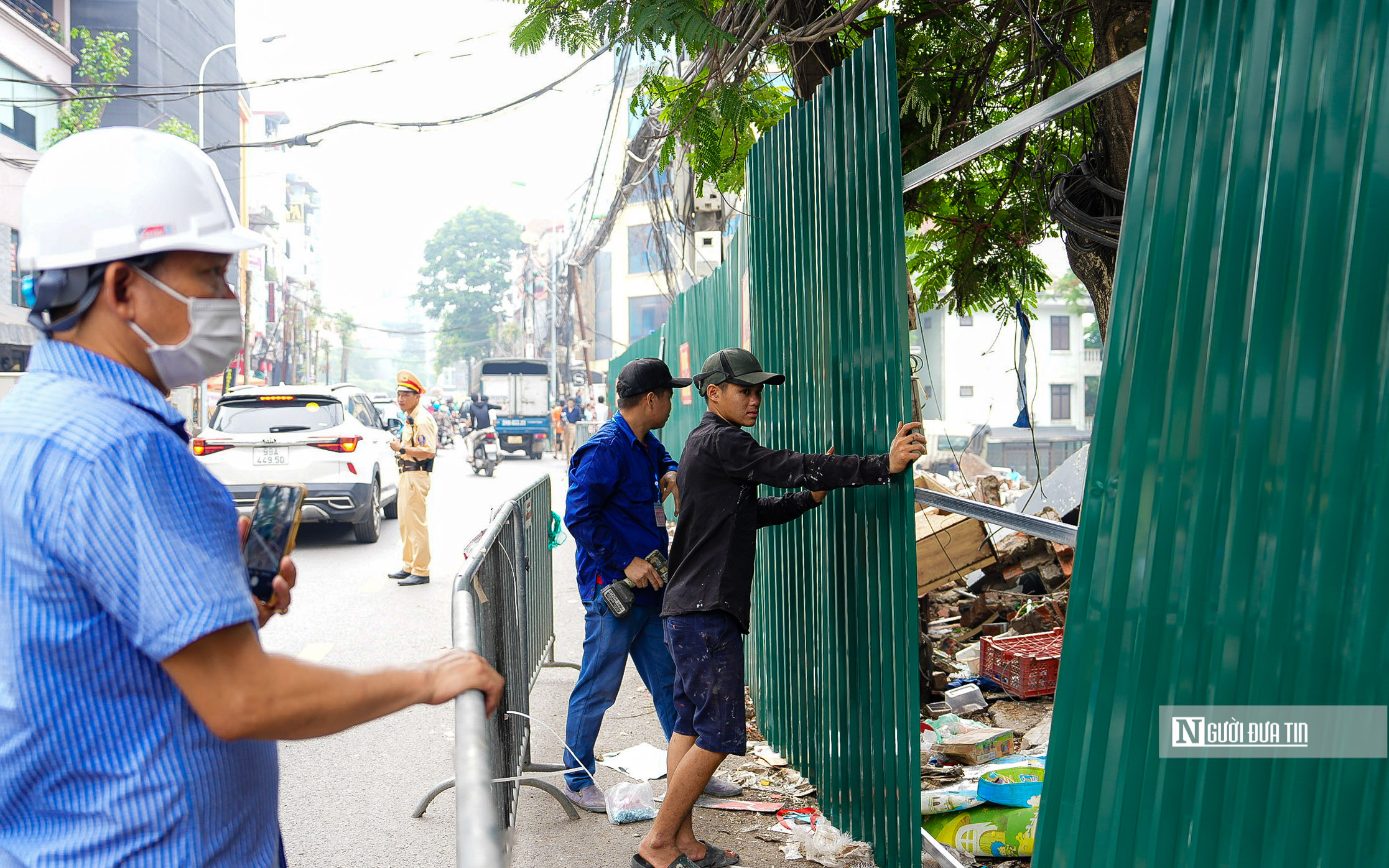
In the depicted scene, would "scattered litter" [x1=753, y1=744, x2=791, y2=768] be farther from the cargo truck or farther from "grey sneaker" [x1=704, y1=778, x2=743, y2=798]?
the cargo truck

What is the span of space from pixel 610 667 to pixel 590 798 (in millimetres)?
678

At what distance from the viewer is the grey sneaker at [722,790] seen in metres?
5.05

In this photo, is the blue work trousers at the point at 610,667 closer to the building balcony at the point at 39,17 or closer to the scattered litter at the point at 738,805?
the scattered litter at the point at 738,805

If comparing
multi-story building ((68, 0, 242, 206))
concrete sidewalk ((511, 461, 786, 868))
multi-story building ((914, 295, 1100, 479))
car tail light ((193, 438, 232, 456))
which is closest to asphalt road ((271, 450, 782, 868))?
concrete sidewalk ((511, 461, 786, 868))

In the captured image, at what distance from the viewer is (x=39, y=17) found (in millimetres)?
27141

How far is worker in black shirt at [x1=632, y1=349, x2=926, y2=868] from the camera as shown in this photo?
409 centimetres

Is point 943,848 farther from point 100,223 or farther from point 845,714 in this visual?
point 100,223

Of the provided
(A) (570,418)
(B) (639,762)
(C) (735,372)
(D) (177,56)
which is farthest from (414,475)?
(D) (177,56)

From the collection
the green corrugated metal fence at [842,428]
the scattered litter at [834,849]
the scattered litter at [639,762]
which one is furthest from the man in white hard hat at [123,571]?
the scattered litter at [639,762]

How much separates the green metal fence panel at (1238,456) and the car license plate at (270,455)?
1133cm

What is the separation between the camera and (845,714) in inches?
170

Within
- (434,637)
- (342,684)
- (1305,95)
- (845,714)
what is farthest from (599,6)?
(434,637)

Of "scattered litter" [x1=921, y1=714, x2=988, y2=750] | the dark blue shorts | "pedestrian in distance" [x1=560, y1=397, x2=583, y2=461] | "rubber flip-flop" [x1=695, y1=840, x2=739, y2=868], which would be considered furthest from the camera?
"pedestrian in distance" [x1=560, y1=397, x2=583, y2=461]

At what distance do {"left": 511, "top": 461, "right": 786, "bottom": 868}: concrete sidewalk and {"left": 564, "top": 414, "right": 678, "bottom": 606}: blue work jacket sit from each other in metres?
0.89
